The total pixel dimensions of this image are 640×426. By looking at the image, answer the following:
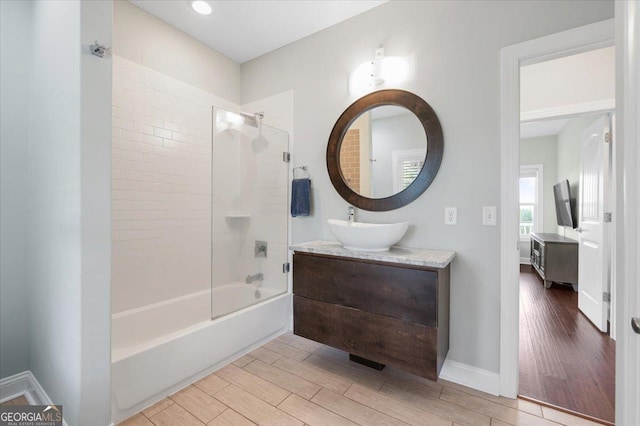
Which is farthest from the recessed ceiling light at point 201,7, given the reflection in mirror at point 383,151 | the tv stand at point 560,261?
the tv stand at point 560,261

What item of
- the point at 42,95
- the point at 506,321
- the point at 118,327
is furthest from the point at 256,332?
the point at 42,95

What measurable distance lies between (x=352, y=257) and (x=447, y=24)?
68.3 inches

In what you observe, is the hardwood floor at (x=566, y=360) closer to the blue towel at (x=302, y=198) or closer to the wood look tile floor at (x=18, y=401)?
the blue towel at (x=302, y=198)

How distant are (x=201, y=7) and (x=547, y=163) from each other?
665 cm

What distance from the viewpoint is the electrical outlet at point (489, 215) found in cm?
180

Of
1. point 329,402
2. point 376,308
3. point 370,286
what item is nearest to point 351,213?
point 370,286

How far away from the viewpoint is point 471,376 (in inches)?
73.2

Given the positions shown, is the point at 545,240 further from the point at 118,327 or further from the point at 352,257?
the point at 118,327

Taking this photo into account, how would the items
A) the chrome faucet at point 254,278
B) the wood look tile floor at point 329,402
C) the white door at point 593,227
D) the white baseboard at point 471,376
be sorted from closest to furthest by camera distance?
the wood look tile floor at point 329,402 → the white baseboard at point 471,376 → the chrome faucet at point 254,278 → the white door at point 593,227

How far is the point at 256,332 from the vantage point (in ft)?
7.72

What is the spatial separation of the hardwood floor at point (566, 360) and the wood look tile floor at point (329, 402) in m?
0.20

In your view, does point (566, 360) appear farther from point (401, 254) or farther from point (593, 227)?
point (401, 254)

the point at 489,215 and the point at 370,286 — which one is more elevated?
the point at 489,215

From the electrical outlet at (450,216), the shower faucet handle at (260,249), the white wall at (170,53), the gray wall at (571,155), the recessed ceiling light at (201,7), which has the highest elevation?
the recessed ceiling light at (201,7)
